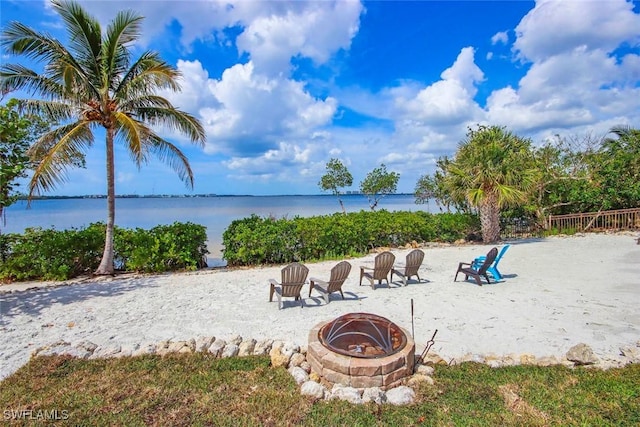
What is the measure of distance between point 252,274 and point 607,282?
8.75 m

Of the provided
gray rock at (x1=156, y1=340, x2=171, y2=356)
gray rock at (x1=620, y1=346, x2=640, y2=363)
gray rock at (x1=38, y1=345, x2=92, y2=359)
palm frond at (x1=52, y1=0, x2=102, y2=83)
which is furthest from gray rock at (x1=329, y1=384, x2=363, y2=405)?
palm frond at (x1=52, y1=0, x2=102, y2=83)

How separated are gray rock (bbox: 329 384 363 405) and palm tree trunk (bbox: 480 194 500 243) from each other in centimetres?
1232

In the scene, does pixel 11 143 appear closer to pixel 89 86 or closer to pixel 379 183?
pixel 89 86

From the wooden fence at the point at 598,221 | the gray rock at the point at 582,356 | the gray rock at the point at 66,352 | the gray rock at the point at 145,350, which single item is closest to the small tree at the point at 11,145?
the gray rock at the point at 66,352

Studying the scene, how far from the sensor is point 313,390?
137 inches

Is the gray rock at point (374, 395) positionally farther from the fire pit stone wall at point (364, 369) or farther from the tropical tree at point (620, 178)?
the tropical tree at point (620, 178)

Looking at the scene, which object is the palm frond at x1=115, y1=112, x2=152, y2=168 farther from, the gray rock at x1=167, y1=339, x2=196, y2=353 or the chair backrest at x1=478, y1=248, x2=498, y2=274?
the chair backrest at x1=478, y1=248, x2=498, y2=274

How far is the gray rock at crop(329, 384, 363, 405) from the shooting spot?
337 centimetres

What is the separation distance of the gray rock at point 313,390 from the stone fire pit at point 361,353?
0.58 feet

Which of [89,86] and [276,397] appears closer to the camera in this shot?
[276,397]

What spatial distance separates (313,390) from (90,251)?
898 cm

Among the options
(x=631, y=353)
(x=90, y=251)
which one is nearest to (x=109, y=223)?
(x=90, y=251)

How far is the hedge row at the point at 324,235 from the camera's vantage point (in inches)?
407

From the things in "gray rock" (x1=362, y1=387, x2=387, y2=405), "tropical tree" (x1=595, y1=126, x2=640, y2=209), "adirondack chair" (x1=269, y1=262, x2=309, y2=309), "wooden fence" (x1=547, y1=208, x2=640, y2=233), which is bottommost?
"gray rock" (x1=362, y1=387, x2=387, y2=405)
